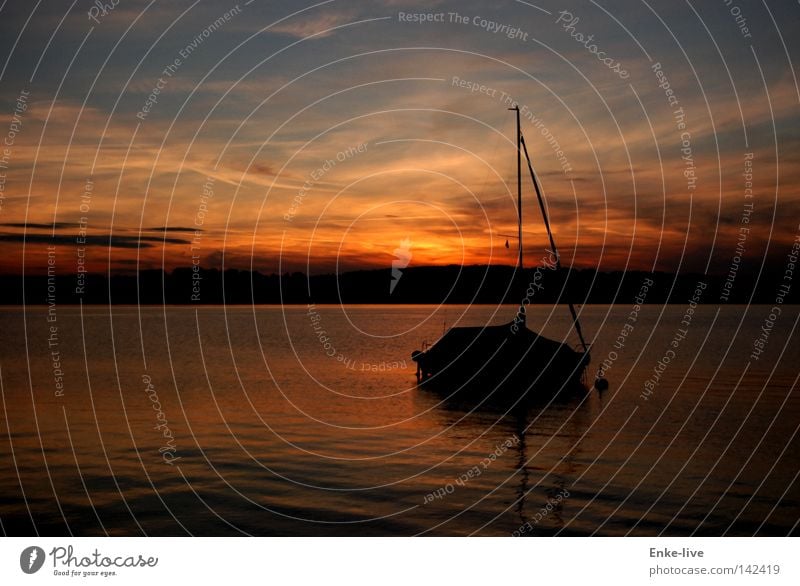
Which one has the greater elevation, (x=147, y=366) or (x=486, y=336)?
(x=486, y=336)

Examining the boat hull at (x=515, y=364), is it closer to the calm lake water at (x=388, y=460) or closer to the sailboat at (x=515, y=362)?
the sailboat at (x=515, y=362)

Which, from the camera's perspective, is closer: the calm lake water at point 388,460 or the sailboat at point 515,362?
the calm lake water at point 388,460

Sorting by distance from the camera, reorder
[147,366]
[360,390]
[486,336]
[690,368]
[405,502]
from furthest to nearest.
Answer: [147,366] → [690,368] → [360,390] → [486,336] → [405,502]

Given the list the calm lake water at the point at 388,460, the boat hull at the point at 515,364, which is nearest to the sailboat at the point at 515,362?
the boat hull at the point at 515,364

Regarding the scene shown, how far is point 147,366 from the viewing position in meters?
82.7

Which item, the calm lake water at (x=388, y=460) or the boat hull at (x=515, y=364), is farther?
the boat hull at (x=515, y=364)

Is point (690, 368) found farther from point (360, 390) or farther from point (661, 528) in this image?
point (661, 528)

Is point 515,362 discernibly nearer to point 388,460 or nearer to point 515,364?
point 515,364

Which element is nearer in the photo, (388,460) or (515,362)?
(388,460)

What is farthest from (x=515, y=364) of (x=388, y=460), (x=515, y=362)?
(x=388, y=460)

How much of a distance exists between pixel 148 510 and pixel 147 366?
6302cm

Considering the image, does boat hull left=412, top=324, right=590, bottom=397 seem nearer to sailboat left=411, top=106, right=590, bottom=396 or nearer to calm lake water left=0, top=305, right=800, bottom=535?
sailboat left=411, top=106, right=590, bottom=396

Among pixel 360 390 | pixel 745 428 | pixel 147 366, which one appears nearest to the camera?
pixel 745 428
